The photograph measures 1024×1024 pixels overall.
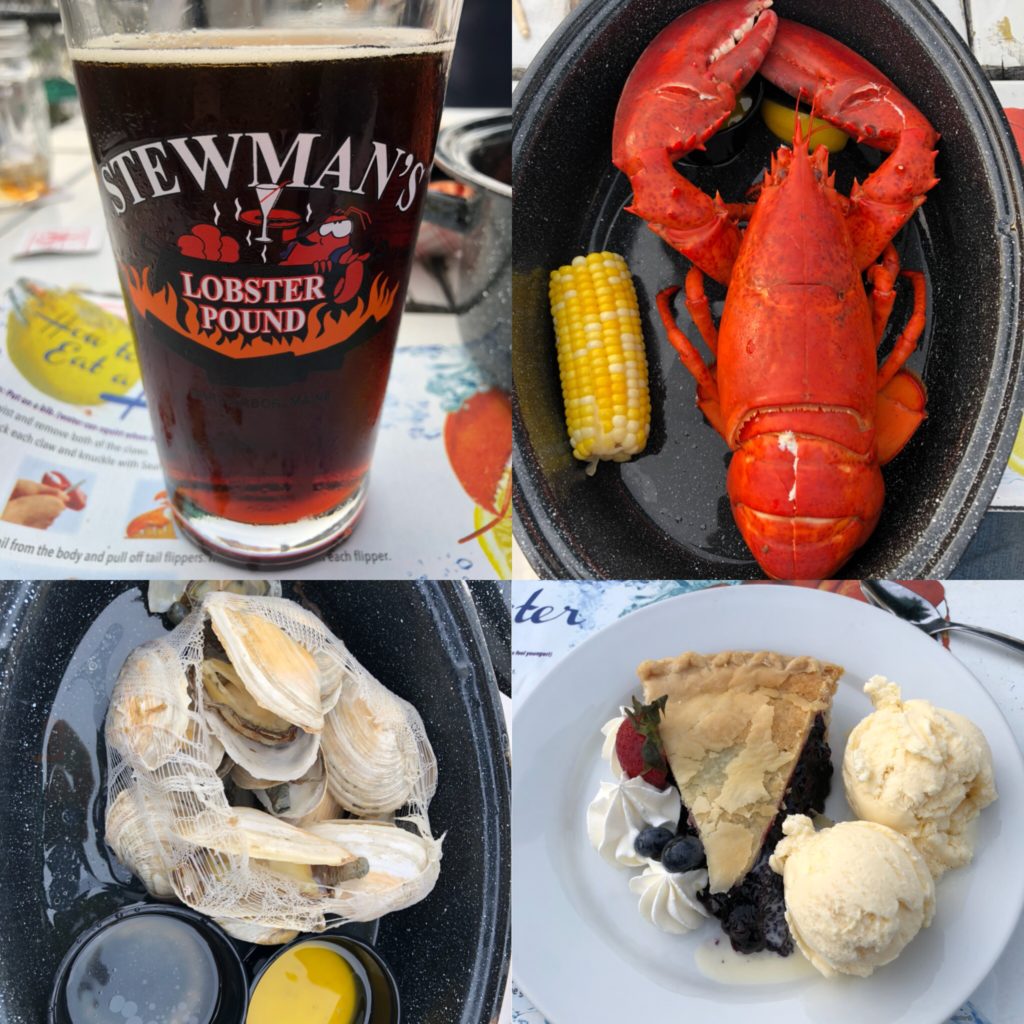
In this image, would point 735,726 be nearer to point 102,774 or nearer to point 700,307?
point 700,307


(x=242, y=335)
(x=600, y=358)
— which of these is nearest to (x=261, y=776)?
(x=242, y=335)

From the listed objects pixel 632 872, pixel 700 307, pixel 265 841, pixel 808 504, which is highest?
pixel 700 307

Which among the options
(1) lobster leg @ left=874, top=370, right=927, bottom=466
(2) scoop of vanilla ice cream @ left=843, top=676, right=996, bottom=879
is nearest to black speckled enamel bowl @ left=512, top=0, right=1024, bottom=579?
(1) lobster leg @ left=874, top=370, right=927, bottom=466

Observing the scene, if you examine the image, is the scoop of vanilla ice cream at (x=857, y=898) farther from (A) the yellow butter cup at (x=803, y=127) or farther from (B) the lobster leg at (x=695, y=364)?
(A) the yellow butter cup at (x=803, y=127)

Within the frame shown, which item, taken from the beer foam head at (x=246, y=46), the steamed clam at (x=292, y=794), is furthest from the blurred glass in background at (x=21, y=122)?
the steamed clam at (x=292, y=794)

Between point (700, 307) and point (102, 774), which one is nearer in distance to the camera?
point (102, 774)

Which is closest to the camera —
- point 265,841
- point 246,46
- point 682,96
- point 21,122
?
point 246,46

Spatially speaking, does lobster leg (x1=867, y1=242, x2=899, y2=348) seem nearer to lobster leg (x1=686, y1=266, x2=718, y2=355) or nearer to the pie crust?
lobster leg (x1=686, y1=266, x2=718, y2=355)
